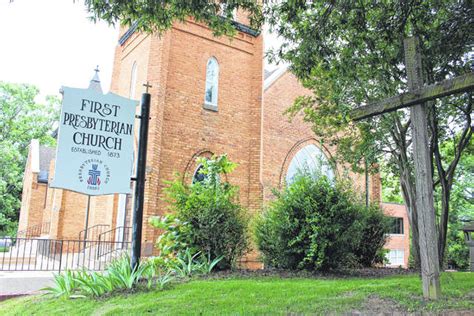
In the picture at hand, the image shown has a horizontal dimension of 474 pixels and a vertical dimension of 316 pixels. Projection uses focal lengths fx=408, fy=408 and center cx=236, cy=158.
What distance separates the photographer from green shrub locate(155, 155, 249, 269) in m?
8.82

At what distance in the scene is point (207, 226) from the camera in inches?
343

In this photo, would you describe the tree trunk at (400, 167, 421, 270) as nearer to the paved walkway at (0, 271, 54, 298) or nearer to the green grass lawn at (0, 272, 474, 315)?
→ the green grass lawn at (0, 272, 474, 315)

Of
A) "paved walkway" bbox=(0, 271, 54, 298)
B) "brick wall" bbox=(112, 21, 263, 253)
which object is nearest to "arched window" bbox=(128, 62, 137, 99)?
"brick wall" bbox=(112, 21, 263, 253)

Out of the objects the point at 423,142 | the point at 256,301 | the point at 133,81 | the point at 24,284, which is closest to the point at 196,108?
the point at 133,81

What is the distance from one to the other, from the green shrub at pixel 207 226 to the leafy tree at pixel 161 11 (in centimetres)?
351

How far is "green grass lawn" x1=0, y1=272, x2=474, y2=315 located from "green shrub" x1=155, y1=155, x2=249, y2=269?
2256 millimetres

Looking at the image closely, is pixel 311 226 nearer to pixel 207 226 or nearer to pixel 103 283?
pixel 207 226

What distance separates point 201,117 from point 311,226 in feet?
28.9

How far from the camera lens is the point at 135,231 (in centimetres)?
672

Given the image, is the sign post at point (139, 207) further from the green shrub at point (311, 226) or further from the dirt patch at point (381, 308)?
the dirt patch at point (381, 308)

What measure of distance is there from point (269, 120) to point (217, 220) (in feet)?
31.5

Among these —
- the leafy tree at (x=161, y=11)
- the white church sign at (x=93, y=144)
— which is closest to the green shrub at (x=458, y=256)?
the leafy tree at (x=161, y=11)

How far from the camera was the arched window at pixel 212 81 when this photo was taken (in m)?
16.9

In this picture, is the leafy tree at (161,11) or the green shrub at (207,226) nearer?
the leafy tree at (161,11)
